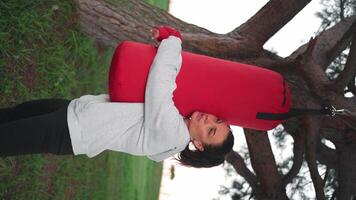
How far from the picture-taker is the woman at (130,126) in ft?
6.43

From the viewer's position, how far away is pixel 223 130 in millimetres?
2141

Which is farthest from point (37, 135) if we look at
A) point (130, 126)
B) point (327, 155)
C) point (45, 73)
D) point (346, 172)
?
point (327, 155)

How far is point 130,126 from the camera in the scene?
2041 millimetres

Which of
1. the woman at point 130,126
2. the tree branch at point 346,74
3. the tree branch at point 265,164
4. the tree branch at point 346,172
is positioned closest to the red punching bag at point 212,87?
the woman at point 130,126

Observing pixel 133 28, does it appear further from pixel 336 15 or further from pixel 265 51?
pixel 336 15

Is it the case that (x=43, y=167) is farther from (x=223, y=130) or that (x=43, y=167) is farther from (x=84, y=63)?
(x=223, y=130)

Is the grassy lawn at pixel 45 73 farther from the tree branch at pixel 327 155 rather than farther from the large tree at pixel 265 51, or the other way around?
the tree branch at pixel 327 155

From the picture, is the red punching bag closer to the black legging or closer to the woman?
the woman

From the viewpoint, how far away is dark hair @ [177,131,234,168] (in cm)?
216

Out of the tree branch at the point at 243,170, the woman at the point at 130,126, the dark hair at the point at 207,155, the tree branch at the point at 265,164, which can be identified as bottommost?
the tree branch at the point at 243,170

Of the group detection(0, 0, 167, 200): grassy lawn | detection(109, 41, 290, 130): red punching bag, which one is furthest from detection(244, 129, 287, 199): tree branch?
detection(0, 0, 167, 200): grassy lawn

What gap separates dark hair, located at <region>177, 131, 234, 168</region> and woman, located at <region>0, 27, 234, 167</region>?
0.02 meters

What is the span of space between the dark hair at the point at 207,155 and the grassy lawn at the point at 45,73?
135 centimetres

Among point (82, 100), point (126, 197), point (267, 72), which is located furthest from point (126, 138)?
point (126, 197)
